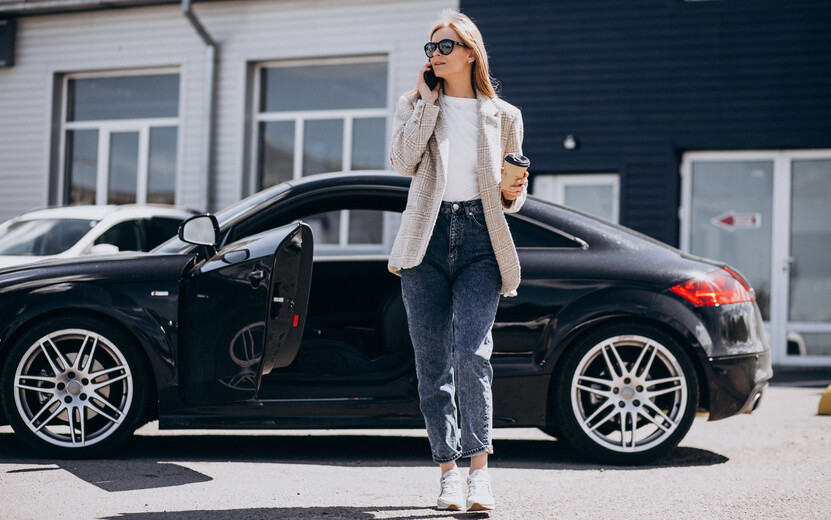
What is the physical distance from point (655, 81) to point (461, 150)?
339 inches

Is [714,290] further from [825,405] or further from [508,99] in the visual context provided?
[508,99]

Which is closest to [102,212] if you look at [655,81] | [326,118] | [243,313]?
[243,313]

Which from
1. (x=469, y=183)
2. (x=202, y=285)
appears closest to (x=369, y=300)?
(x=202, y=285)

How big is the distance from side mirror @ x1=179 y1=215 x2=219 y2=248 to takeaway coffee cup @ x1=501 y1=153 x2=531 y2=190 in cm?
159

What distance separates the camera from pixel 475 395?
3.71 metres

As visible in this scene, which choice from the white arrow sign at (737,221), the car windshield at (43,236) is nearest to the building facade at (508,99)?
the white arrow sign at (737,221)

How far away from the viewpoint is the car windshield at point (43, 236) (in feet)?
27.0

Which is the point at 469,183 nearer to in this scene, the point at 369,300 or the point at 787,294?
the point at 369,300

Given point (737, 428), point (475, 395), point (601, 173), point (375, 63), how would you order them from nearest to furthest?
point (475, 395)
point (737, 428)
point (601, 173)
point (375, 63)

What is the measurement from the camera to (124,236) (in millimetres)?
8453

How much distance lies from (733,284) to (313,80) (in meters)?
9.27

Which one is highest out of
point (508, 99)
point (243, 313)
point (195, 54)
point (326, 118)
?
point (195, 54)

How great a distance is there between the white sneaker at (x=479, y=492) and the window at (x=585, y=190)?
28.6 feet

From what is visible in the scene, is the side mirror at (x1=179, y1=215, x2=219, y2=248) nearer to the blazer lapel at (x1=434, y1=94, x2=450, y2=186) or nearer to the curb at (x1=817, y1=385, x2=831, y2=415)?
the blazer lapel at (x1=434, y1=94, x2=450, y2=186)
